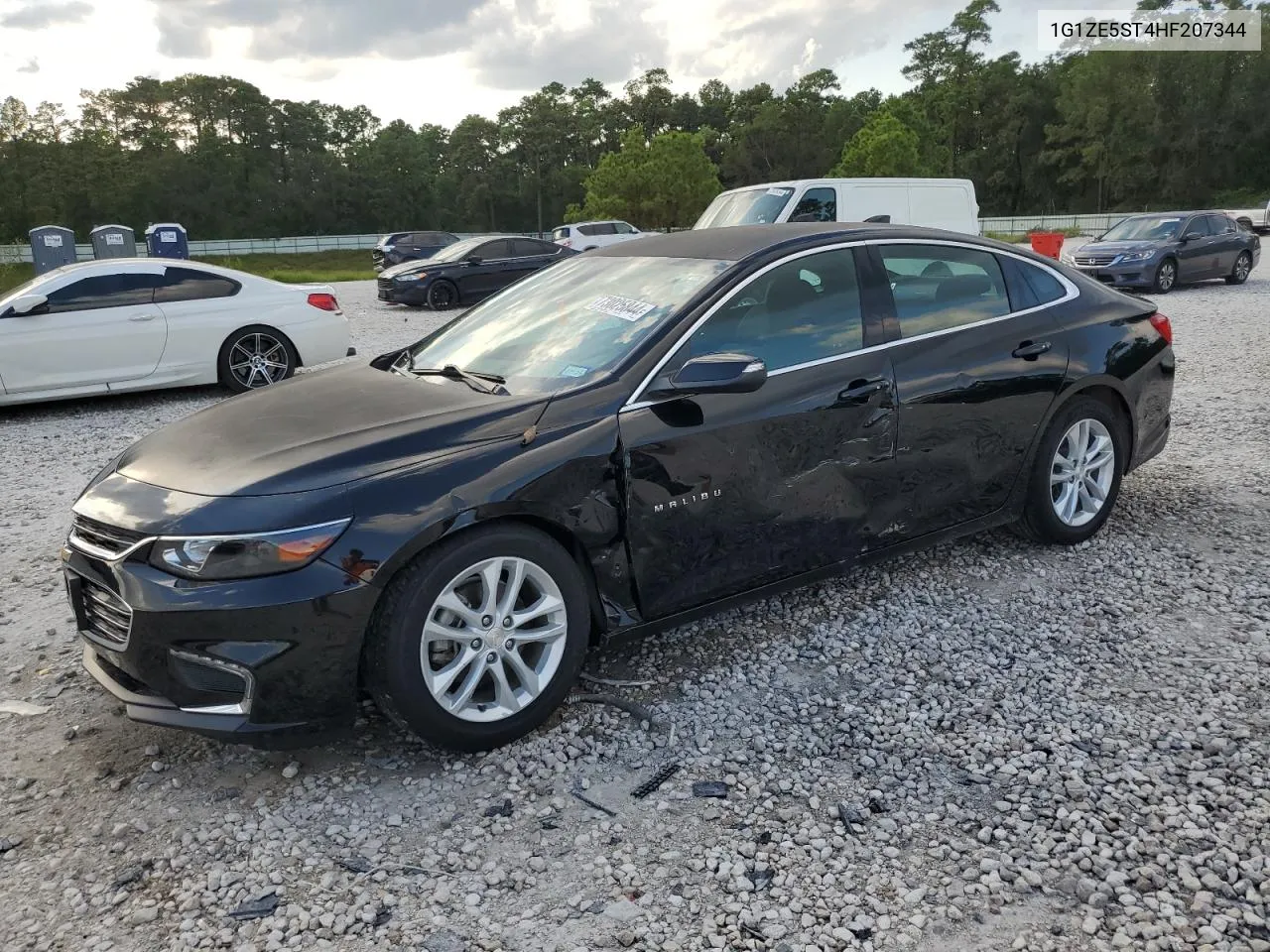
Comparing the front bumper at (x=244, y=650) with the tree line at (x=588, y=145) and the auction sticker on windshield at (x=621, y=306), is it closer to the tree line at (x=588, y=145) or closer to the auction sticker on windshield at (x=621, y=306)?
the auction sticker on windshield at (x=621, y=306)

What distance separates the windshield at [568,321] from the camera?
12.2 feet

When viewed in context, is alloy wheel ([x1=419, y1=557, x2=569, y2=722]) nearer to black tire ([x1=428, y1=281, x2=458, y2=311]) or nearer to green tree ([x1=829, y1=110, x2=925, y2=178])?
black tire ([x1=428, y1=281, x2=458, y2=311])

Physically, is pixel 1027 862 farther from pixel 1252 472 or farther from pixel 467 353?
pixel 1252 472

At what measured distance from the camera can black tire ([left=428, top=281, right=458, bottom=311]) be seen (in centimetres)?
1884

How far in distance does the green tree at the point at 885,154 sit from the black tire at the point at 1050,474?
166 ft

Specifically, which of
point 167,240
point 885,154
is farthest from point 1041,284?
point 885,154

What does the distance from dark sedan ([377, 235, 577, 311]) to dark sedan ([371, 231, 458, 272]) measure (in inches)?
372

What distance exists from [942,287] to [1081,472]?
1.27m

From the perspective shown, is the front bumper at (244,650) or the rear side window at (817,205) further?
the rear side window at (817,205)

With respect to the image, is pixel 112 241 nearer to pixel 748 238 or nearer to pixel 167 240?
pixel 167 240

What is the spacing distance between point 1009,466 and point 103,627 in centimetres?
372

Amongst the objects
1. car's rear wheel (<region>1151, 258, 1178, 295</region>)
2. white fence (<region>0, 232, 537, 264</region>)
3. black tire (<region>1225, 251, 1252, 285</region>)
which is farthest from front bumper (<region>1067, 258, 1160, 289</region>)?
white fence (<region>0, 232, 537, 264</region>)

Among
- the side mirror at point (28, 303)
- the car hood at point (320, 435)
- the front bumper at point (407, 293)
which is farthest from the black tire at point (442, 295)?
the car hood at point (320, 435)

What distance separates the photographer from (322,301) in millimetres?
10383
